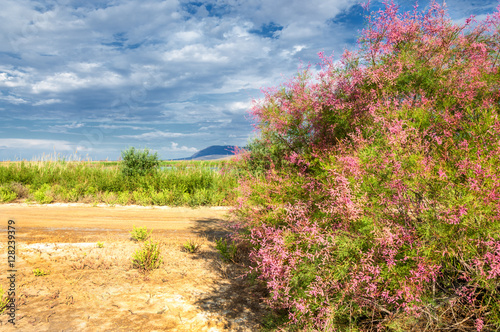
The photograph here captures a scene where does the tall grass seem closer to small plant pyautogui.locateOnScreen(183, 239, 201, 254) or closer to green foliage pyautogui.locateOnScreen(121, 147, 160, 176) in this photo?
green foliage pyautogui.locateOnScreen(121, 147, 160, 176)

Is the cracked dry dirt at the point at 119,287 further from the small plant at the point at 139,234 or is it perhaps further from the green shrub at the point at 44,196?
the green shrub at the point at 44,196

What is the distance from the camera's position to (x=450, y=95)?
14.9 ft

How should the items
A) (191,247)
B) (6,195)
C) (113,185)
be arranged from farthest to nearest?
(113,185)
(6,195)
(191,247)

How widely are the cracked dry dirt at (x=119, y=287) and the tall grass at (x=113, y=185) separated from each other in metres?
5.80

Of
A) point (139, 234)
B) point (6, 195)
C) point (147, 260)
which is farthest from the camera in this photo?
point (6, 195)

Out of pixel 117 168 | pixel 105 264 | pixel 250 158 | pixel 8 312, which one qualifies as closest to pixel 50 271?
pixel 105 264

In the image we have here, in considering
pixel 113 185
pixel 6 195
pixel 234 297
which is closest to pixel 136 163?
pixel 113 185

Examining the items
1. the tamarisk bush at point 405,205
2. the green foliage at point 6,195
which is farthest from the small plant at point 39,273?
the green foliage at point 6,195

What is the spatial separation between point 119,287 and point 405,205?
4.71 metres

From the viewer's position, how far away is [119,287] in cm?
534

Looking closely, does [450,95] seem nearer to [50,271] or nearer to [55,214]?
[50,271]

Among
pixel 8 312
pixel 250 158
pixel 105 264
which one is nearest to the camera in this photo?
pixel 8 312

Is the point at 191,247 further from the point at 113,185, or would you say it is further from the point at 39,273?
the point at 113,185

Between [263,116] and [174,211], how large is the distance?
351 inches
